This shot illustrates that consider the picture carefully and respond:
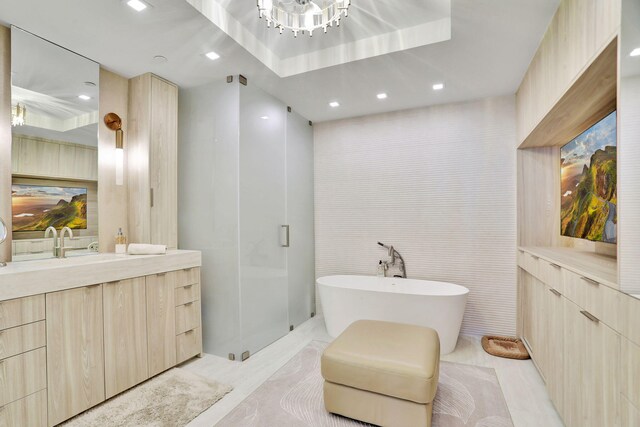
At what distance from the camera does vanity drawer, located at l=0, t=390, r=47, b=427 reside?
1585 millimetres

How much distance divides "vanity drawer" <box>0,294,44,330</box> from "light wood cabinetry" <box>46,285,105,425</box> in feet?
0.15

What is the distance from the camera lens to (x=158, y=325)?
237 centimetres

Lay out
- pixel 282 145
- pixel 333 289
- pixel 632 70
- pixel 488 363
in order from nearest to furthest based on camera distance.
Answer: pixel 632 70
pixel 488 363
pixel 333 289
pixel 282 145

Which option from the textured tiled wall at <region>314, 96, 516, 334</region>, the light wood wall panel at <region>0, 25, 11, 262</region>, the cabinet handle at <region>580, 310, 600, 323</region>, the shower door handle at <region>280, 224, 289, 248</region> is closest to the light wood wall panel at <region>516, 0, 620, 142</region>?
the textured tiled wall at <region>314, 96, 516, 334</region>

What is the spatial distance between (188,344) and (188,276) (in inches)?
22.7

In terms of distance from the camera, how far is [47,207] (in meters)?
2.24

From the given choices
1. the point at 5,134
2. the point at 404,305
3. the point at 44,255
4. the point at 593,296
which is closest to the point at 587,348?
the point at 593,296

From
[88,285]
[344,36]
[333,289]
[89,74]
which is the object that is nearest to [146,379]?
[88,285]

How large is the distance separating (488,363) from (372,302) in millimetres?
1068

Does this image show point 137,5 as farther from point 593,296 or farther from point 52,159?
point 593,296

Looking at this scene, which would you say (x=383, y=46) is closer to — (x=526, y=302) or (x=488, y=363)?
(x=526, y=302)

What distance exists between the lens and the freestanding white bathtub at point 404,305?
2.75 metres

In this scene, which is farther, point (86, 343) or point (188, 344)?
point (188, 344)

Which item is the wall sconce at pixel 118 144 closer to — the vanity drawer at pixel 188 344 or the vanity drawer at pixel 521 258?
the vanity drawer at pixel 188 344
